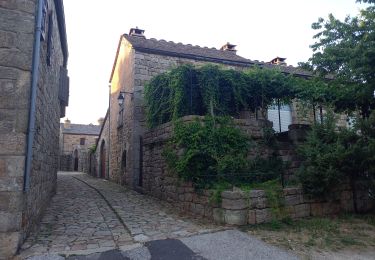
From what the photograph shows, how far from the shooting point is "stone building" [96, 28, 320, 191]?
429 inches

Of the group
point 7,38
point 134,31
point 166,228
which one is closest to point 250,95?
point 166,228

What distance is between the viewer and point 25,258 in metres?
3.63

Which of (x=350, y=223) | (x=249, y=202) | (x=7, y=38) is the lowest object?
(x=350, y=223)

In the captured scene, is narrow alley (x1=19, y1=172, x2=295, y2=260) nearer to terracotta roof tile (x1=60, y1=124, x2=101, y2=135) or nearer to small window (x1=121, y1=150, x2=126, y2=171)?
small window (x1=121, y1=150, x2=126, y2=171)

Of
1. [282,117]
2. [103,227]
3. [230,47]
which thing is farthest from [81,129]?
[103,227]

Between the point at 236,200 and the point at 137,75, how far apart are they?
7519 mm

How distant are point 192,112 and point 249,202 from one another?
10.4 feet

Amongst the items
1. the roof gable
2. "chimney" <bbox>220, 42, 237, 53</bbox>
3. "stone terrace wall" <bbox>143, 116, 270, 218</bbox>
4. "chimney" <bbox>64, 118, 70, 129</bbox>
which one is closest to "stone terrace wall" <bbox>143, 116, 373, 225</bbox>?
"stone terrace wall" <bbox>143, 116, 270, 218</bbox>

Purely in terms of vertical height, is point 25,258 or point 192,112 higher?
point 192,112

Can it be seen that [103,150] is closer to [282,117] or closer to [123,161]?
[123,161]

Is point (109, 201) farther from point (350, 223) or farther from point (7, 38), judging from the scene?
point (350, 223)

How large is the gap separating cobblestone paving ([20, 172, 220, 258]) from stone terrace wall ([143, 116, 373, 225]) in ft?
1.07

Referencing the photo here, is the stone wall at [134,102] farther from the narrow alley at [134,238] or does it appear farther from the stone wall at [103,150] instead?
the narrow alley at [134,238]

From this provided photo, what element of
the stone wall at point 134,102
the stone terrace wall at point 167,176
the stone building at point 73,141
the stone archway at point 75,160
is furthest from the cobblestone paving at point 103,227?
the stone building at point 73,141
